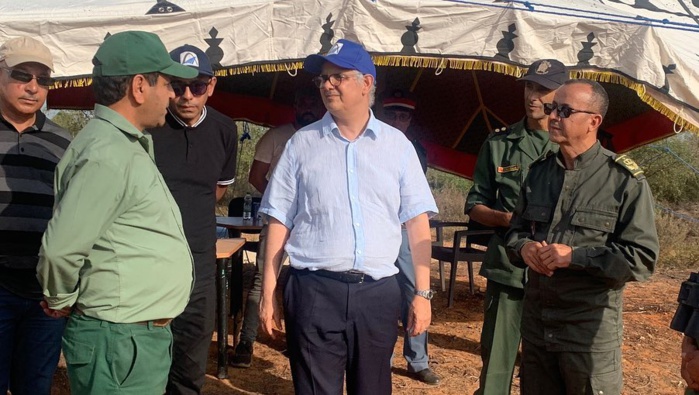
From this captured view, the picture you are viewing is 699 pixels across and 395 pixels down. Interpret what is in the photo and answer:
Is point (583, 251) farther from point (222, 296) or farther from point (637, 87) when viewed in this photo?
point (222, 296)

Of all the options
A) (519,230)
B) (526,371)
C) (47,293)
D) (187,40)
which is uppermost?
(187,40)

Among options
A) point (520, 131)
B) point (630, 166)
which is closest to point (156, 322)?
point (630, 166)

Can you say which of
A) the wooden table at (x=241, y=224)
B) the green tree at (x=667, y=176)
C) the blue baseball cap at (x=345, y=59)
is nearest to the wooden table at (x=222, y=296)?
the wooden table at (x=241, y=224)

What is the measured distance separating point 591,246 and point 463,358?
3232 mm

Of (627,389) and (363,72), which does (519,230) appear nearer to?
(363,72)

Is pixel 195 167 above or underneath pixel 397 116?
underneath

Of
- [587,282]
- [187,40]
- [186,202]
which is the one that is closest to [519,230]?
[587,282]

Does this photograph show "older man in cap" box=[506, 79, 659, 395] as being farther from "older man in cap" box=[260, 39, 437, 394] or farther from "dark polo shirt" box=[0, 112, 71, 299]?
"dark polo shirt" box=[0, 112, 71, 299]

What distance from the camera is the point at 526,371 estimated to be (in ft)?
11.0

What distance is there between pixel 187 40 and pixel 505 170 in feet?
6.76

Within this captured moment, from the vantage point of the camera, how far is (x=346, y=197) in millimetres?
3037

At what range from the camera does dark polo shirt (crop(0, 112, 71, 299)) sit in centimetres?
321

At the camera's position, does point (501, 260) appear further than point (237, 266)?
No

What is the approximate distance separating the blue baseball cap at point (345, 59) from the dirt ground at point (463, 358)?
2.74m
